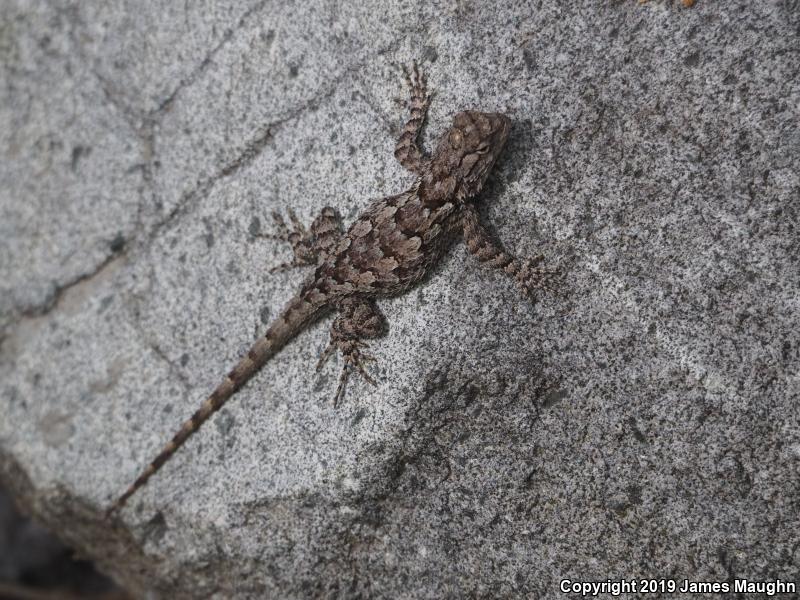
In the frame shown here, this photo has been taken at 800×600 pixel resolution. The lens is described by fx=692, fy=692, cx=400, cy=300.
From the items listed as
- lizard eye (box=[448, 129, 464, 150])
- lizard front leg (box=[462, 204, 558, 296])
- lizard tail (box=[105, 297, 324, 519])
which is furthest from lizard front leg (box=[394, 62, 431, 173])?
lizard tail (box=[105, 297, 324, 519])

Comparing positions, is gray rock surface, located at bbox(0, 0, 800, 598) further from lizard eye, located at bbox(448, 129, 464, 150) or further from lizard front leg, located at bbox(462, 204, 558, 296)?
lizard eye, located at bbox(448, 129, 464, 150)

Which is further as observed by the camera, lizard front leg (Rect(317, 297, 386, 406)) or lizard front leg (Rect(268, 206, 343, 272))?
lizard front leg (Rect(268, 206, 343, 272))

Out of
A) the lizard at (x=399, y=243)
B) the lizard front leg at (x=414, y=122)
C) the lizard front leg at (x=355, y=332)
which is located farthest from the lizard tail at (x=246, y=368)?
the lizard front leg at (x=414, y=122)

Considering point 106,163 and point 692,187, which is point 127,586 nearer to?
point 106,163

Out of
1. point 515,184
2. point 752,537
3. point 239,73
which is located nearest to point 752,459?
point 752,537

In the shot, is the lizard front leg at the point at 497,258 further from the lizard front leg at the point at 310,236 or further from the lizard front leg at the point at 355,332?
the lizard front leg at the point at 310,236

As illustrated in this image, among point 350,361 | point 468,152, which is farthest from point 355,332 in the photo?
point 468,152
